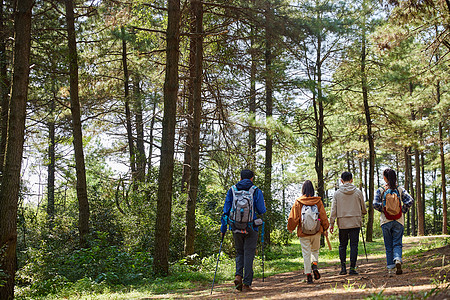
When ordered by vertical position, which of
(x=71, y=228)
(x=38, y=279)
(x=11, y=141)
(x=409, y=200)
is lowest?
(x=38, y=279)

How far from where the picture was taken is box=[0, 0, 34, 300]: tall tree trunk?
753 centimetres

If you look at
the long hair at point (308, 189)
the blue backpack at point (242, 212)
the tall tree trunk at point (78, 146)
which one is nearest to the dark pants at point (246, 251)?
the blue backpack at point (242, 212)

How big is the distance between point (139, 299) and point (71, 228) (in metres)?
7.99

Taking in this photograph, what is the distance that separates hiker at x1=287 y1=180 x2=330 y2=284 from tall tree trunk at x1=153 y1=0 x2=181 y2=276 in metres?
3.36

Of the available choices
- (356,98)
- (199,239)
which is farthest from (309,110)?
(199,239)

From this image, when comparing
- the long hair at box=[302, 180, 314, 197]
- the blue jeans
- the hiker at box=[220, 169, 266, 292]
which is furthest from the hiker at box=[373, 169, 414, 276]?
the hiker at box=[220, 169, 266, 292]

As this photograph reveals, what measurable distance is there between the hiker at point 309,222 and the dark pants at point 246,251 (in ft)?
2.48

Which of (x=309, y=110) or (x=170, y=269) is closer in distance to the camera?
(x=170, y=269)

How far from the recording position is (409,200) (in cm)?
682

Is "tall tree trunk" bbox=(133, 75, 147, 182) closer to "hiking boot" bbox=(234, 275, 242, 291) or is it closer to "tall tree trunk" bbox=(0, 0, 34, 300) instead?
"tall tree trunk" bbox=(0, 0, 34, 300)

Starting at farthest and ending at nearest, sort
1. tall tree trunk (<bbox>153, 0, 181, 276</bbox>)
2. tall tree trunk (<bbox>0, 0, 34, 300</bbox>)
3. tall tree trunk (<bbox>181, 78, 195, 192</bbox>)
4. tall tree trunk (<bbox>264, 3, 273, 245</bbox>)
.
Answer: tall tree trunk (<bbox>181, 78, 195, 192</bbox>)
tall tree trunk (<bbox>264, 3, 273, 245</bbox>)
tall tree trunk (<bbox>153, 0, 181, 276</bbox>)
tall tree trunk (<bbox>0, 0, 34, 300</bbox>)

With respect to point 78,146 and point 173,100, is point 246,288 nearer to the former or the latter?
point 173,100

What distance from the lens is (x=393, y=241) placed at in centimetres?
678

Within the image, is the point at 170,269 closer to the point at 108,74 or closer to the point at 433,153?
the point at 108,74
